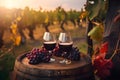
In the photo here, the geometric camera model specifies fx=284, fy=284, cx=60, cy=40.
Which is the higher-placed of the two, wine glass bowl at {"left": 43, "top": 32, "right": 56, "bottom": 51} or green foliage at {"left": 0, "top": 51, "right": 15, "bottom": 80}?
wine glass bowl at {"left": 43, "top": 32, "right": 56, "bottom": 51}

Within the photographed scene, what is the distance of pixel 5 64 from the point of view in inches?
179

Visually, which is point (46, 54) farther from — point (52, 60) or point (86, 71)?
point (86, 71)

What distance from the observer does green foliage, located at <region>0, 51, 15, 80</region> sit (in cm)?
447

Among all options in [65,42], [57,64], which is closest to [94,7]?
[65,42]

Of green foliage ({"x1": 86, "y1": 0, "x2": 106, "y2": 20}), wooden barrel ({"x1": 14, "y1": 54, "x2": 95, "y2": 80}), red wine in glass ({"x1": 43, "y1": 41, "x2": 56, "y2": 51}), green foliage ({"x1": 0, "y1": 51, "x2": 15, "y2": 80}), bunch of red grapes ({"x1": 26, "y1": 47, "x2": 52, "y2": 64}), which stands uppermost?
A: green foliage ({"x1": 86, "y1": 0, "x2": 106, "y2": 20})

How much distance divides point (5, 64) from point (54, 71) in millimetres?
1889

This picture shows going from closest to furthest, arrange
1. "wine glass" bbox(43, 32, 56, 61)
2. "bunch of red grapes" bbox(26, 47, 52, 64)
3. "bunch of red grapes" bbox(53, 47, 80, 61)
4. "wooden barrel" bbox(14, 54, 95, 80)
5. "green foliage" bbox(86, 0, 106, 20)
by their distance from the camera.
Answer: "wooden barrel" bbox(14, 54, 95, 80) < "bunch of red grapes" bbox(26, 47, 52, 64) < "bunch of red grapes" bbox(53, 47, 80, 61) < "wine glass" bbox(43, 32, 56, 61) < "green foliage" bbox(86, 0, 106, 20)

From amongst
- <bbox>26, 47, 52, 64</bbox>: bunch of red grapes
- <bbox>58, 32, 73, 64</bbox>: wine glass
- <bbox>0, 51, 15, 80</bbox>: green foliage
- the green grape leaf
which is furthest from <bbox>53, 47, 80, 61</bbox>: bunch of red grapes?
<bbox>0, 51, 15, 80</bbox>: green foliage

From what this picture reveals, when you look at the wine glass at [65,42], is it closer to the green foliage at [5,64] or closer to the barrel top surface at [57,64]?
the barrel top surface at [57,64]

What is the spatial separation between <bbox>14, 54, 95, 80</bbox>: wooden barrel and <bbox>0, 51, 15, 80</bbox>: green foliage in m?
1.38

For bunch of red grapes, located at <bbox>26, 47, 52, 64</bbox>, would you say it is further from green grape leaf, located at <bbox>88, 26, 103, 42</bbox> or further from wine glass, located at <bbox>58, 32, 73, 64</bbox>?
green grape leaf, located at <bbox>88, 26, 103, 42</bbox>

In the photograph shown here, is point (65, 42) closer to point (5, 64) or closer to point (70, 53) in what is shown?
point (70, 53)

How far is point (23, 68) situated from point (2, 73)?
156 cm

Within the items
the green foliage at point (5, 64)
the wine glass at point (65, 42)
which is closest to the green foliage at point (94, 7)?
the wine glass at point (65, 42)
